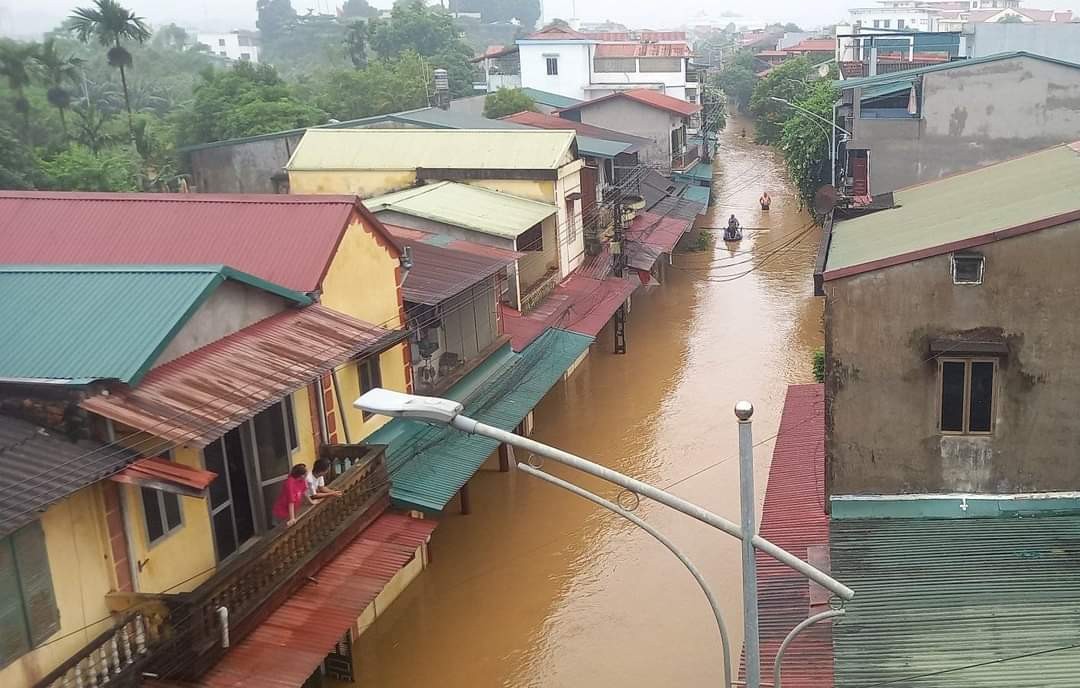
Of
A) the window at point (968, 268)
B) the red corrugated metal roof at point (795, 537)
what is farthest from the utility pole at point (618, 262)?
the window at point (968, 268)

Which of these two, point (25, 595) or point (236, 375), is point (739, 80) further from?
point (25, 595)

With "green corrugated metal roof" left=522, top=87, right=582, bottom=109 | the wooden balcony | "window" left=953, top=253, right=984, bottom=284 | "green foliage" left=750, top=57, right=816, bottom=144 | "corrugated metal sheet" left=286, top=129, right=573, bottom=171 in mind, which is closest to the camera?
the wooden balcony

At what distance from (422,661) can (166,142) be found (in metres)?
37.8

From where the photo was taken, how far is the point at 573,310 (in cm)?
2778

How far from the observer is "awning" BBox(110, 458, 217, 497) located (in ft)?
33.4

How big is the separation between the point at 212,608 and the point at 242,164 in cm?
2824

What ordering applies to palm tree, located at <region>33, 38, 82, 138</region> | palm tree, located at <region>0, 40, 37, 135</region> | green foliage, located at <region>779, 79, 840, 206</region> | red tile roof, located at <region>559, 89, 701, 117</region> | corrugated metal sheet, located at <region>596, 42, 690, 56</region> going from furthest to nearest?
corrugated metal sheet, located at <region>596, 42, 690, 56</region>
red tile roof, located at <region>559, 89, 701, 117</region>
palm tree, located at <region>33, 38, 82, 138</region>
palm tree, located at <region>0, 40, 37, 135</region>
green foliage, located at <region>779, 79, 840, 206</region>

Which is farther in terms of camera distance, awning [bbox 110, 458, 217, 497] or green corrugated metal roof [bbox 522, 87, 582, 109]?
green corrugated metal roof [bbox 522, 87, 582, 109]

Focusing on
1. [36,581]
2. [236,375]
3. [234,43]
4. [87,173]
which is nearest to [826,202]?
[236,375]

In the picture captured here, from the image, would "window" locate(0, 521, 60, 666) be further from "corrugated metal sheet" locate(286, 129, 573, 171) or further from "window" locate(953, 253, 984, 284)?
"corrugated metal sheet" locate(286, 129, 573, 171)

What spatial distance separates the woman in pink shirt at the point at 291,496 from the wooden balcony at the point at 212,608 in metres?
0.33

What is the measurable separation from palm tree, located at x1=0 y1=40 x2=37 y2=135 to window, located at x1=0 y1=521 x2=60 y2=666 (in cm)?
4188

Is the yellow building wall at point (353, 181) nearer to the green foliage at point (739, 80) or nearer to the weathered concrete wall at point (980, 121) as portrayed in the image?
the weathered concrete wall at point (980, 121)

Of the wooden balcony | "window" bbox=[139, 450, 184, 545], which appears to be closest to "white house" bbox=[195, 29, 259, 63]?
the wooden balcony
